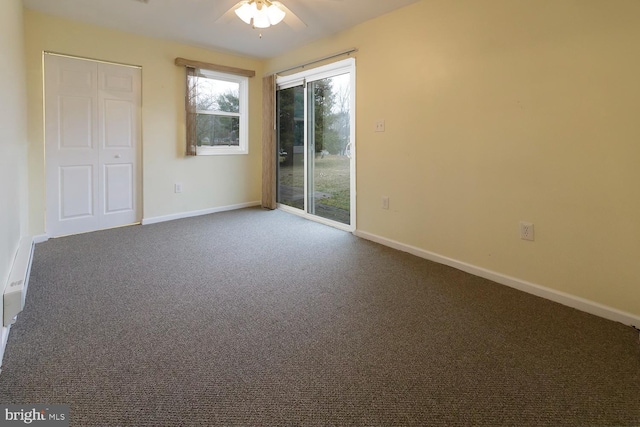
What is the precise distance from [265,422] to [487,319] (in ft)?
4.76

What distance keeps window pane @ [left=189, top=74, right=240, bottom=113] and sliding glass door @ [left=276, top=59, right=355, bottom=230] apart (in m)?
0.64

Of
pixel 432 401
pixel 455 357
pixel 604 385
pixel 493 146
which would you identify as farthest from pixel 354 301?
pixel 493 146

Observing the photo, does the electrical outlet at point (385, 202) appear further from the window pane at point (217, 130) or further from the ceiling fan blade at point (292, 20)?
the window pane at point (217, 130)

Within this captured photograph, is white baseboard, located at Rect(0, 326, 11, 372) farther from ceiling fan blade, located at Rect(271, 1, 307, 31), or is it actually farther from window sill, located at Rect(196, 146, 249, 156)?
window sill, located at Rect(196, 146, 249, 156)

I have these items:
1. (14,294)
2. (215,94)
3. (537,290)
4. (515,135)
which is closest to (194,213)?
(215,94)

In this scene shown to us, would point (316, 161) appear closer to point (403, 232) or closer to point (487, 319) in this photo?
point (403, 232)

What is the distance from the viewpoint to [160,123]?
4379 millimetres

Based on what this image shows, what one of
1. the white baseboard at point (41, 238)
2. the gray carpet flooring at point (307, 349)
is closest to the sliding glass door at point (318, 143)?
the gray carpet flooring at point (307, 349)

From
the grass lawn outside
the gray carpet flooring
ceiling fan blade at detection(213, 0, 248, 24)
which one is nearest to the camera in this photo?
the gray carpet flooring

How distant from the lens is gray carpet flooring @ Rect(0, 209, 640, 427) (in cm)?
137

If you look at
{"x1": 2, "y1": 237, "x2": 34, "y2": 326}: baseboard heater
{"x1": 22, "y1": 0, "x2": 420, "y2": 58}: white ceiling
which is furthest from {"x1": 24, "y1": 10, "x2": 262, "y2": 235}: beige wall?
{"x1": 2, "y1": 237, "x2": 34, "y2": 326}: baseboard heater

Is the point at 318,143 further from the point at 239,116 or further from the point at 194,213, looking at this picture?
the point at 194,213

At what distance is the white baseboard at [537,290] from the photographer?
83.3 inches

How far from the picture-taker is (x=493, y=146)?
104 inches
